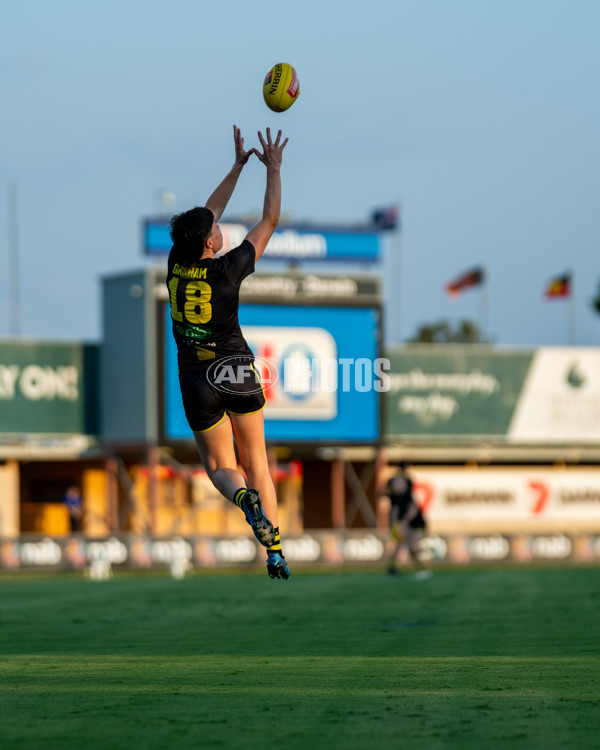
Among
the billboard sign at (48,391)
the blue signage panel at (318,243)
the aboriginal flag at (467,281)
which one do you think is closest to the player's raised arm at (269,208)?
the blue signage panel at (318,243)

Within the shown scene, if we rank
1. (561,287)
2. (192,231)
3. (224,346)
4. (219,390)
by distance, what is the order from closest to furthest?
(192,231), (224,346), (219,390), (561,287)

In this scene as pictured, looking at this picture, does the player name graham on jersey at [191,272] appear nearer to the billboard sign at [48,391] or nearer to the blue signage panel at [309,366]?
the blue signage panel at [309,366]

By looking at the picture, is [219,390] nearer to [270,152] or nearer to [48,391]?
[270,152]

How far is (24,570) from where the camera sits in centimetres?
3331

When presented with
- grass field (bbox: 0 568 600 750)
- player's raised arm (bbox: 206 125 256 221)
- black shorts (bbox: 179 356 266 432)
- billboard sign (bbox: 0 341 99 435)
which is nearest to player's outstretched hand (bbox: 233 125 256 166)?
player's raised arm (bbox: 206 125 256 221)

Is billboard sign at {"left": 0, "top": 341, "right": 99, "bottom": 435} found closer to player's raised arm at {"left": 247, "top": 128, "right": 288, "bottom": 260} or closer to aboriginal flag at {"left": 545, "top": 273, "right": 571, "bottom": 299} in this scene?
aboriginal flag at {"left": 545, "top": 273, "right": 571, "bottom": 299}

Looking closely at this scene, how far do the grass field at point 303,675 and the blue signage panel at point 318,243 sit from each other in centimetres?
2877

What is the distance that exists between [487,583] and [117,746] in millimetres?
17832

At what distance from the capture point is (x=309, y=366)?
41844 mm

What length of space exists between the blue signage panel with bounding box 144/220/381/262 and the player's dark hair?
34.7 meters

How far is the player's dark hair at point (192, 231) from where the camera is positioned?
32.0ft

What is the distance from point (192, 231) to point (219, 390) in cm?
118

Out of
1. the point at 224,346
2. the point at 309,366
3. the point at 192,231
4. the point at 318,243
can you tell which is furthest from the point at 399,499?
the point at 318,243

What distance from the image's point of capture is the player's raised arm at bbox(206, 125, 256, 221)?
10.3 meters
